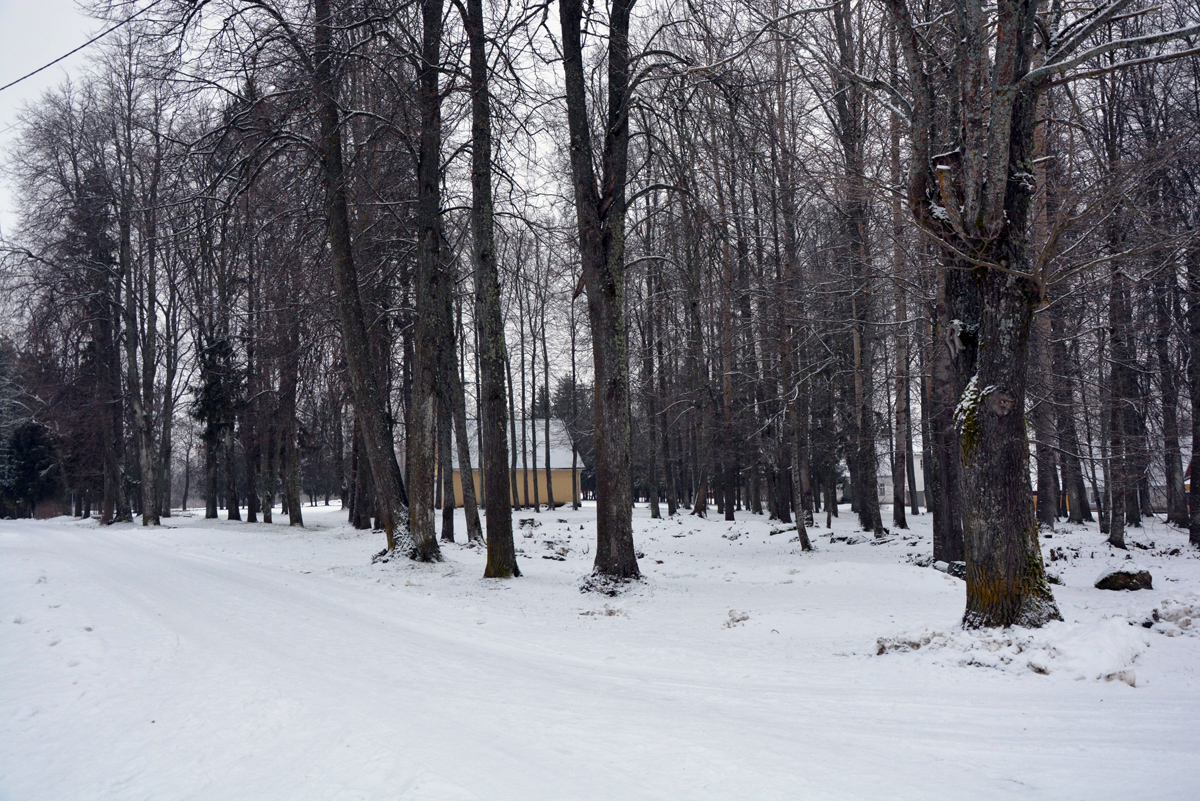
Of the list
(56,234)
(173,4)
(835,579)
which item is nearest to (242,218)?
(173,4)

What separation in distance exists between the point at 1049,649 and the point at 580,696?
3.78m

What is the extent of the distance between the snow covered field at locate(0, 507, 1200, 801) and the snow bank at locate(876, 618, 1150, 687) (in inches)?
1.0

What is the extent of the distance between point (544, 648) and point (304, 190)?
34.3ft

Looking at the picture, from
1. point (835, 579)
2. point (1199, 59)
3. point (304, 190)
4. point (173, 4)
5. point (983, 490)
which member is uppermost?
point (1199, 59)

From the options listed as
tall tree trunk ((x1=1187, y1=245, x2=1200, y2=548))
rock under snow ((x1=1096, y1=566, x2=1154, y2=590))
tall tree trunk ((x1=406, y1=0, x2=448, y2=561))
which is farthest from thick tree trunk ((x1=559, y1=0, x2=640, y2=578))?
tall tree trunk ((x1=1187, y1=245, x2=1200, y2=548))

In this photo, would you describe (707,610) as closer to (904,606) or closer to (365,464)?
(904,606)

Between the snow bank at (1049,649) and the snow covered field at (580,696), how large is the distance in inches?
1.0

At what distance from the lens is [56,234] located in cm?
2733

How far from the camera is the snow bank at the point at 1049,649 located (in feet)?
18.1

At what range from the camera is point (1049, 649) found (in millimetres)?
5820

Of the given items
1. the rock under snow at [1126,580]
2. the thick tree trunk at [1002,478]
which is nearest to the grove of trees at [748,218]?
the thick tree trunk at [1002,478]

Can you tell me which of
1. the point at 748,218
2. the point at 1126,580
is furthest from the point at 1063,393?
the point at 748,218

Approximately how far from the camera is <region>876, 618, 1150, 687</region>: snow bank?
5.53 metres

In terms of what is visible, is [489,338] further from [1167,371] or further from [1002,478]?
[1167,371]
